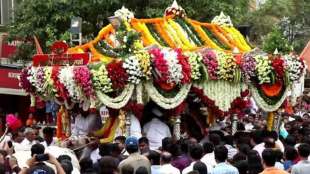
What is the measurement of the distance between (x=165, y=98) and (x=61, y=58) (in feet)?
7.47

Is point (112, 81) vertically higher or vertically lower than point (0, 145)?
higher

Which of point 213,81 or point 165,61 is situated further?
point 213,81

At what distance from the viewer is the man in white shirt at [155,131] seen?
13.8 m

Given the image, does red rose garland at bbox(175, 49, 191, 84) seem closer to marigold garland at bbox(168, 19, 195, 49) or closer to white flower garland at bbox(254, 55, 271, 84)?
marigold garland at bbox(168, 19, 195, 49)

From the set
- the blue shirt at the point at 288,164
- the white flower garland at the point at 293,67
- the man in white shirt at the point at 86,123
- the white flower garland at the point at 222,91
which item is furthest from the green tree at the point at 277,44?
the blue shirt at the point at 288,164

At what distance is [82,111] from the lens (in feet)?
49.7

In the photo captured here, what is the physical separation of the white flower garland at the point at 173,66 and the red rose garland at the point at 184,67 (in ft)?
0.24

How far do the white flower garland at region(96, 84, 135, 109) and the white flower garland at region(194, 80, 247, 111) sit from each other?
164 cm

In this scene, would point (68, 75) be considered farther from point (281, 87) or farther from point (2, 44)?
point (2, 44)

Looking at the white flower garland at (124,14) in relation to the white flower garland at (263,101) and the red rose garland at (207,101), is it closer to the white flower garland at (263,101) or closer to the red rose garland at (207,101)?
the red rose garland at (207,101)

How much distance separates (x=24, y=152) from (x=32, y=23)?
30.5 feet

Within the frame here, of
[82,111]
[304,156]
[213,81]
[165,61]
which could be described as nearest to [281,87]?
[213,81]

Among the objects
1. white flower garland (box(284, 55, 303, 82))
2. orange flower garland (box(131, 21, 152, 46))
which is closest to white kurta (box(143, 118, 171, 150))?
orange flower garland (box(131, 21, 152, 46))

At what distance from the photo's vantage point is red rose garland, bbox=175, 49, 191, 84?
1350 cm
